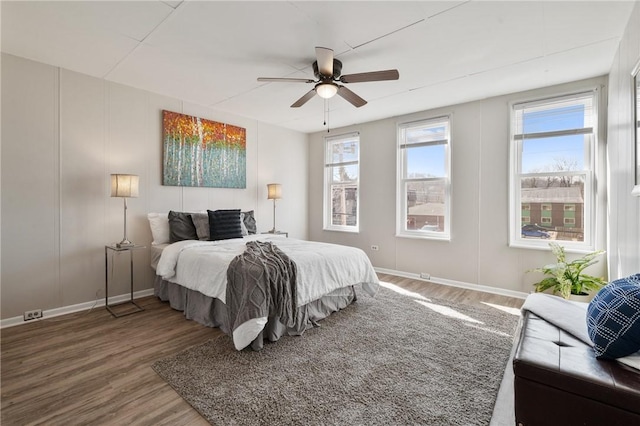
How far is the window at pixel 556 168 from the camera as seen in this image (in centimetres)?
350

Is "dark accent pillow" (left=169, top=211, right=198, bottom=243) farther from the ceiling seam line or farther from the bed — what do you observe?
the ceiling seam line

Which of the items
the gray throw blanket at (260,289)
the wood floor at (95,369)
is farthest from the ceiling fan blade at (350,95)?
the wood floor at (95,369)

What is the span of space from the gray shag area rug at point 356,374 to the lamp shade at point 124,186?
199 cm

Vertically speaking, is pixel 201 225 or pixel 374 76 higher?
pixel 374 76

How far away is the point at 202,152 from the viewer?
4.45m

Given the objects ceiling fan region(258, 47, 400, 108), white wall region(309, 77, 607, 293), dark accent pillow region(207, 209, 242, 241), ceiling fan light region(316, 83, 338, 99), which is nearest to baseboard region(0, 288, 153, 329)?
dark accent pillow region(207, 209, 242, 241)

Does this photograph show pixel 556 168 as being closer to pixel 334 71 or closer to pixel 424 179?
pixel 424 179

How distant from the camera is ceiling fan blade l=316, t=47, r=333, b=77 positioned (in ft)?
7.85

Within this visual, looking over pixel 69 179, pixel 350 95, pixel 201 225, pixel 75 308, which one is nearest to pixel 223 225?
pixel 201 225

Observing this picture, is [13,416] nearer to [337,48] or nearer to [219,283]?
[219,283]

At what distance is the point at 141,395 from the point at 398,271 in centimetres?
403

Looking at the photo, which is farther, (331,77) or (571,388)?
(331,77)

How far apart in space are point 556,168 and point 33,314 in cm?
624

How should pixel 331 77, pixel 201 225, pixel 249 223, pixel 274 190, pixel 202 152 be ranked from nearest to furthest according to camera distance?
pixel 331 77
pixel 201 225
pixel 202 152
pixel 249 223
pixel 274 190
